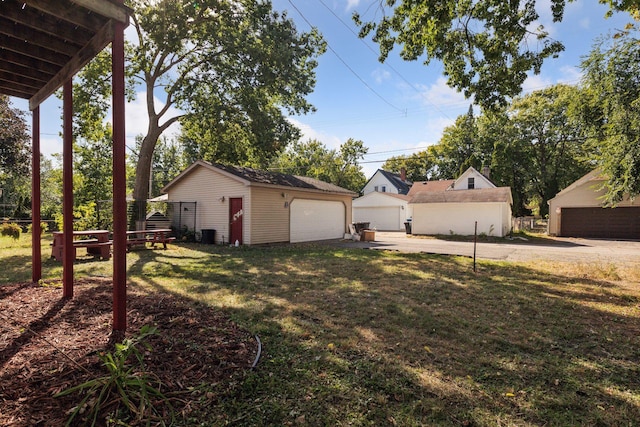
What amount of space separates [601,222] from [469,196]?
7.78m

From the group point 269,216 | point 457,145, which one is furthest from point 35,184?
point 457,145

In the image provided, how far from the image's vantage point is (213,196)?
1438 centimetres

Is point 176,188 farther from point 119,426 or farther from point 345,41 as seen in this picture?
point 119,426

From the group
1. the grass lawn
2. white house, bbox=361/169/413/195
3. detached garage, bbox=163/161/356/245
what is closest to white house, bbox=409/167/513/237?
detached garage, bbox=163/161/356/245

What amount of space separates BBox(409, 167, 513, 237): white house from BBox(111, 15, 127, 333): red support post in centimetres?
1884

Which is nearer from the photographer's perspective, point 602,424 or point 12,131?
point 602,424

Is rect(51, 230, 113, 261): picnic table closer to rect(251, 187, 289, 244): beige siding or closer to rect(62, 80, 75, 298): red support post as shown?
rect(62, 80, 75, 298): red support post

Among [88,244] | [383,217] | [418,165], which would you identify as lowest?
[88,244]

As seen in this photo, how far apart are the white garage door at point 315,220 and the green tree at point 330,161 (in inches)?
797

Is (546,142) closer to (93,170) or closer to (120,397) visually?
(120,397)

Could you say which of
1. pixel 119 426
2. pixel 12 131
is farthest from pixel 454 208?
pixel 12 131

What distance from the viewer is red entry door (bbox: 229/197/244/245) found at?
1340 centimetres

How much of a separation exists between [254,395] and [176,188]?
15.5 m

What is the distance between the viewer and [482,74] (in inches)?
304
